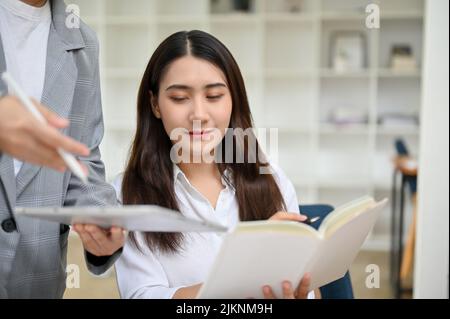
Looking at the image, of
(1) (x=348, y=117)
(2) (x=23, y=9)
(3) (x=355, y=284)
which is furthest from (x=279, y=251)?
(1) (x=348, y=117)

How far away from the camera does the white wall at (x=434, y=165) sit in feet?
6.94

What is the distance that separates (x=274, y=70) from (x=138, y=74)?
103cm

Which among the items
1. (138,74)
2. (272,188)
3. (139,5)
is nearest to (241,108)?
(272,188)

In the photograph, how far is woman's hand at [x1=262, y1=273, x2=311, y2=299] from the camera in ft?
3.00

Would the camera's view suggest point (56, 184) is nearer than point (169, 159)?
Yes

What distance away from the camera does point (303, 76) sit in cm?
446

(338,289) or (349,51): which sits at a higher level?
(349,51)

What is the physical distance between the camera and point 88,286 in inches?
121

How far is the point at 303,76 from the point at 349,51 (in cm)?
39

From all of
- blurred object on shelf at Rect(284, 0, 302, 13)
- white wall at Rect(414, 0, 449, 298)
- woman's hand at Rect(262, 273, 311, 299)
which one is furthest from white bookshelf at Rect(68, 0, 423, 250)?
woman's hand at Rect(262, 273, 311, 299)

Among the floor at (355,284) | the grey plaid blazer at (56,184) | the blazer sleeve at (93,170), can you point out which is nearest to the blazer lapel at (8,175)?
the grey plaid blazer at (56,184)

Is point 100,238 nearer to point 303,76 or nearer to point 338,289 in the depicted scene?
point 338,289

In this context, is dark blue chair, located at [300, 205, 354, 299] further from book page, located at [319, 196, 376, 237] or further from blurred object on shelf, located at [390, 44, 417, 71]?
blurred object on shelf, located at [390, 44, 417, 71]
